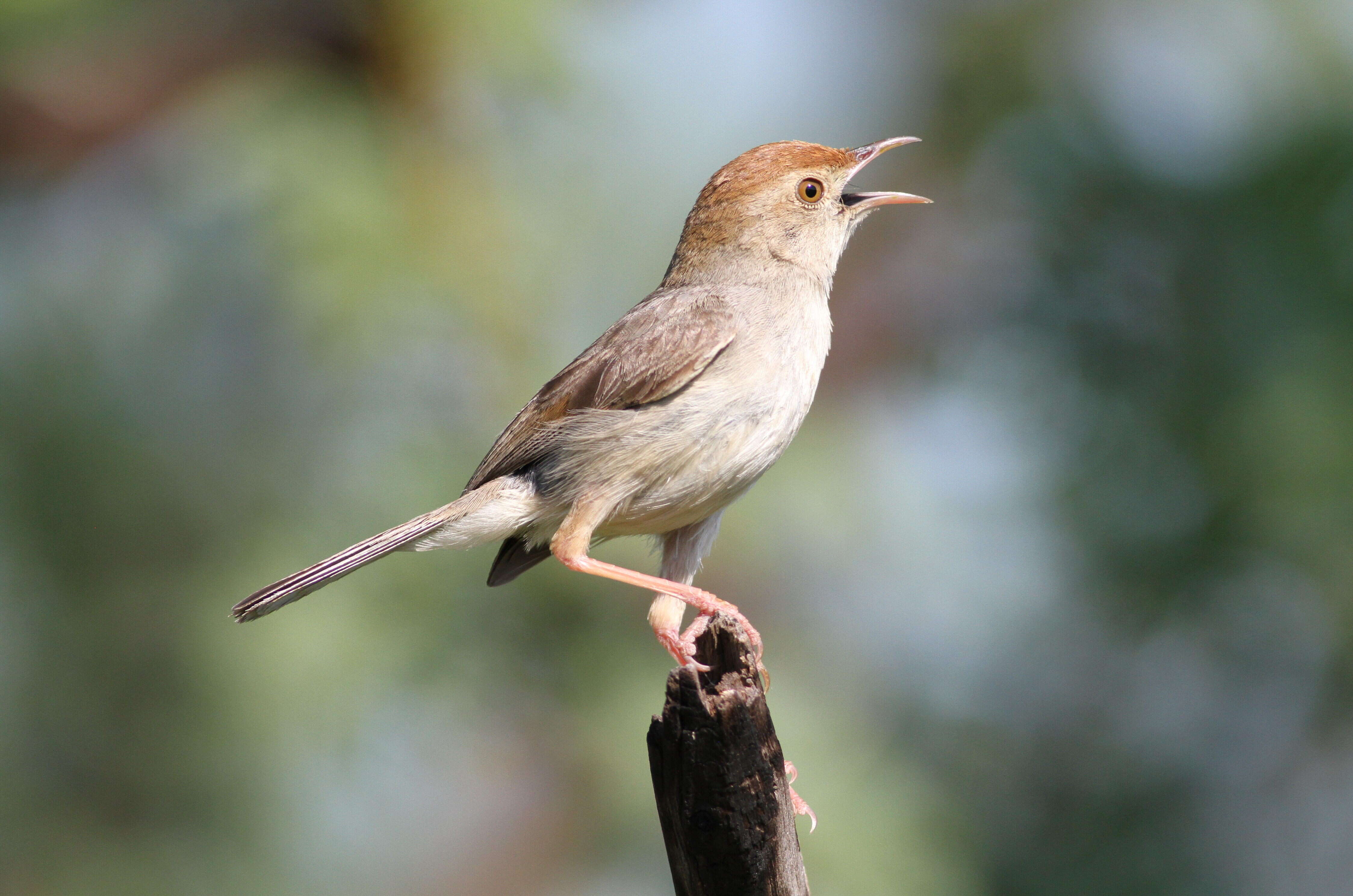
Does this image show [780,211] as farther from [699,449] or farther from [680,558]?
[680,558]

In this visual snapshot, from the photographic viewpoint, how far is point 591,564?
12.6 feet

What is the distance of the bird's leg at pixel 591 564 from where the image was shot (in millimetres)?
3643

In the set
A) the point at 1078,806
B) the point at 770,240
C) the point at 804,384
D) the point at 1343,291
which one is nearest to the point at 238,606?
the point at 804,384

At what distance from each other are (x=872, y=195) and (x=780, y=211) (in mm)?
406

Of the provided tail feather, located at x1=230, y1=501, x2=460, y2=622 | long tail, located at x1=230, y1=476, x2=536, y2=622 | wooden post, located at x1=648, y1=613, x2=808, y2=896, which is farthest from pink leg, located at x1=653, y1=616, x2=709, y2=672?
tail feather, located at x1=230, y1=501, x2=460, y2=622

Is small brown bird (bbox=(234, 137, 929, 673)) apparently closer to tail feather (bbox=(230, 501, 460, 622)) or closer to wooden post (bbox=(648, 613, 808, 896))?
tail feather (bbox=(230, 501, 460, 622))

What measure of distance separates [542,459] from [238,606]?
1.17 meters

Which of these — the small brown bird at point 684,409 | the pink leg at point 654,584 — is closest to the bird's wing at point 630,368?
the small brown bird at point 684,409

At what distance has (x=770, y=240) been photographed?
4.38 meters

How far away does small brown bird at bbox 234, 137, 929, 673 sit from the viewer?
12.1 feet

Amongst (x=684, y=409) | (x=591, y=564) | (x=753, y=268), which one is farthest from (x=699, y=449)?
(x=753, y=268)

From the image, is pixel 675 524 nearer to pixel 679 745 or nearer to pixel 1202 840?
pixel 679 745

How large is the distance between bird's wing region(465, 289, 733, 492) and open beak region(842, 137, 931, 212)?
0.85m

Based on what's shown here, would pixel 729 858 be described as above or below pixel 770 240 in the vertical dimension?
below
